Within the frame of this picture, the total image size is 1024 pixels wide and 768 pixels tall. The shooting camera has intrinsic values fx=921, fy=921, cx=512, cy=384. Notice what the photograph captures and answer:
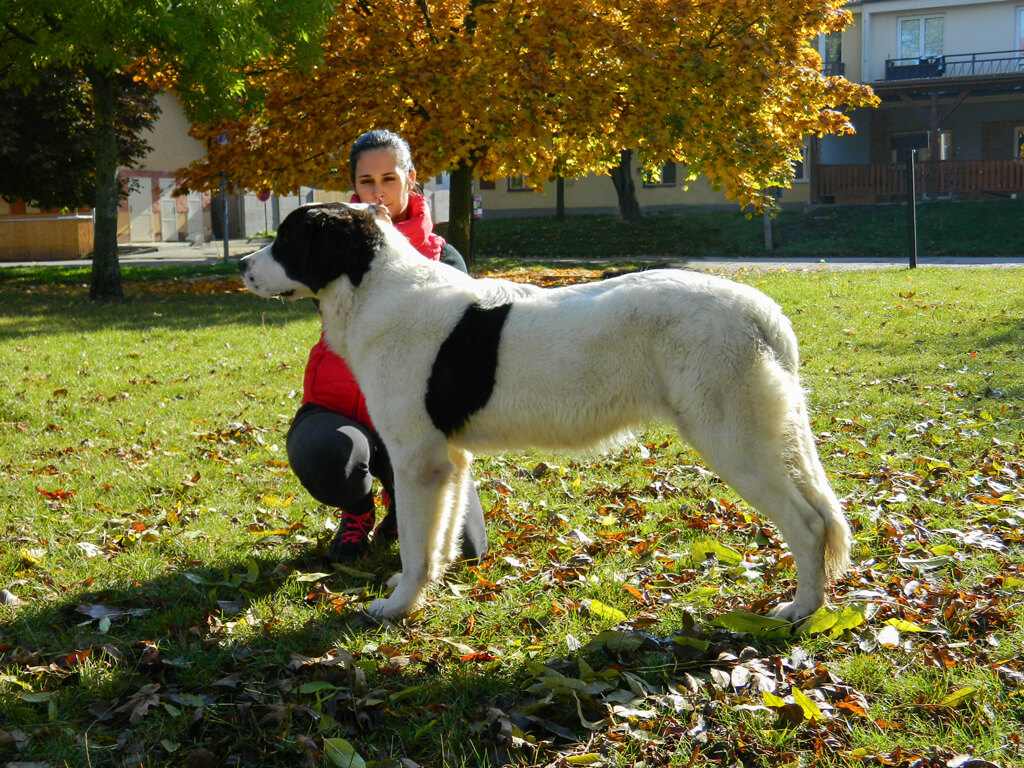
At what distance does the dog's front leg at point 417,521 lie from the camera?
3791mm

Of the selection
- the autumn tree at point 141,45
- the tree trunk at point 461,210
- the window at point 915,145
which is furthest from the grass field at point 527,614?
the window at point 915,145

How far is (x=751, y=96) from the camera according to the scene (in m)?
15.2

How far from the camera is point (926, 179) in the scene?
32344 millimetres

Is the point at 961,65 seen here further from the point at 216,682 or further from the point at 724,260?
the point at 216,682

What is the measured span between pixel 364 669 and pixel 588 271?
17.8 m

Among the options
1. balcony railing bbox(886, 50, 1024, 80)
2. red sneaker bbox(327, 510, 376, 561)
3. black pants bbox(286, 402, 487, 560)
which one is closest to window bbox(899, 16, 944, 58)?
balcony railing bbox(886, 50, 1024, 80)

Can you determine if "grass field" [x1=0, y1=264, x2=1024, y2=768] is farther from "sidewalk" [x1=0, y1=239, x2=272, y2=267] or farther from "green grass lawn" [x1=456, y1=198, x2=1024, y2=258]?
"sidewalk" [x1=0, y1=239, x2=272, y2=267]

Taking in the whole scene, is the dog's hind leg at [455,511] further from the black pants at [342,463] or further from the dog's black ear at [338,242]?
the dog's black ear at [338,242]

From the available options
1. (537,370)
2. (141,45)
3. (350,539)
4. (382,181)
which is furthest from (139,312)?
(537,370)

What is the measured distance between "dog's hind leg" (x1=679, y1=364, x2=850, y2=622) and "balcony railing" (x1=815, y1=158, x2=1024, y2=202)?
3201 centimetres

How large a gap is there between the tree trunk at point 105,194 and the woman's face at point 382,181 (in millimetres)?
13059

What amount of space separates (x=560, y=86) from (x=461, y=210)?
12.9ft

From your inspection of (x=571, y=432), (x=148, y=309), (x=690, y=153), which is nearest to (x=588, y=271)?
(x=690, y=153)

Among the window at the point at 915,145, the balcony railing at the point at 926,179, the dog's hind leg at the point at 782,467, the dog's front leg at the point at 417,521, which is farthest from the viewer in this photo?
the window at the point at 915,145
